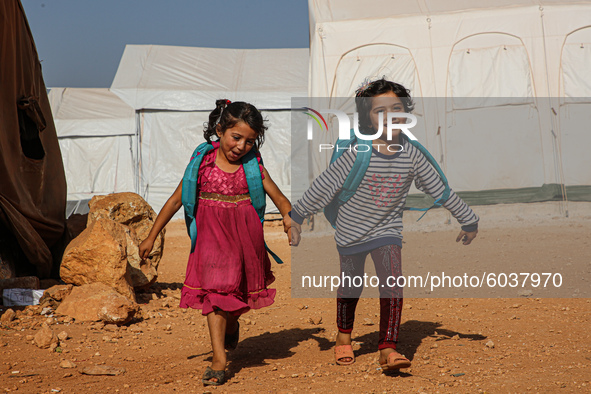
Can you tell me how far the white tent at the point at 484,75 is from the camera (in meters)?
8.87

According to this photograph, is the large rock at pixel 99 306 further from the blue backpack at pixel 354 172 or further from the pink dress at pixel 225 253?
the blue backpack at pixel 354 172

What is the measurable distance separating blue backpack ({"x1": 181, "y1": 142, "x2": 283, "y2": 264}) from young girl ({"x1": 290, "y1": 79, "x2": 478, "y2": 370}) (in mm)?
219

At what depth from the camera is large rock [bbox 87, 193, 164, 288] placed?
4.88 m

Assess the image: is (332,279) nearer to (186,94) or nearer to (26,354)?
(26,354)

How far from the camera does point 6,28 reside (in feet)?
16.5

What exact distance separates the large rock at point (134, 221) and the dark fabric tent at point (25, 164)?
0.50 meters

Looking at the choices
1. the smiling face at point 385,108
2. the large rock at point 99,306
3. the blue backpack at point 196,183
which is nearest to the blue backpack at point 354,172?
the smiling face at point 385,108

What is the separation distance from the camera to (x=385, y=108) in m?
2.97

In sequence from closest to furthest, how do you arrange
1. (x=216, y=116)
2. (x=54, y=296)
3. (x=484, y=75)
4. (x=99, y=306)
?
(x=216, y=116)
(x=99, y=306)
(x=54, y=296)
(x=484, y=75)

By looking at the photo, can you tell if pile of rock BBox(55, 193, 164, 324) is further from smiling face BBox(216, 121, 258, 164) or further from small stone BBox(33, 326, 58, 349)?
smiling face BBox(216, 121, 258, 164)

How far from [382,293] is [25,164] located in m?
3.87

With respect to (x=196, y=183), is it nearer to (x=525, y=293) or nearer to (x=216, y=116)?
(x=216, y=116)

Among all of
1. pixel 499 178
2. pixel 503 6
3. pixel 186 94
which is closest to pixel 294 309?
pixel 499 178

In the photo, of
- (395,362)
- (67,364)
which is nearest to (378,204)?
(395,362)
